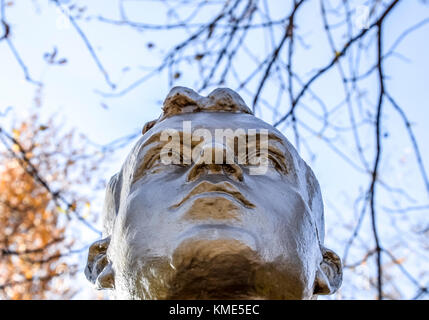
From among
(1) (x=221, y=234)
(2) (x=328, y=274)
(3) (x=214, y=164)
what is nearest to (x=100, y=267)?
(3) (x=214, y=164)

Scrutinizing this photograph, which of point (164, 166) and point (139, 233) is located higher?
point (164, 166)

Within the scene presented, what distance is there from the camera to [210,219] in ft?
8.61

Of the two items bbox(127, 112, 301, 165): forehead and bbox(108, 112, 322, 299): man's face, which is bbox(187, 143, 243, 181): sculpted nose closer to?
bbox(108, 112, 322, 299): man's face

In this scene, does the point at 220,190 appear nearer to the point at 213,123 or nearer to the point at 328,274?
the point at 213,123

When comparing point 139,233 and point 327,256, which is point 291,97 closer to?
point 327,256

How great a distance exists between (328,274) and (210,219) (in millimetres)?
1020

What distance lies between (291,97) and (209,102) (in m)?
1.68

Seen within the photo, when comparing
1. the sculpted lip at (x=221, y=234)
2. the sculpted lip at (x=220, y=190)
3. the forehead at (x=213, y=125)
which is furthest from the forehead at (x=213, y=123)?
the sculpted lip at (x=221, y=234)

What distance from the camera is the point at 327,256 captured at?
346 cm

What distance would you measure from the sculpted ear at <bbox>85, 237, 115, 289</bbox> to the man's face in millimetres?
99

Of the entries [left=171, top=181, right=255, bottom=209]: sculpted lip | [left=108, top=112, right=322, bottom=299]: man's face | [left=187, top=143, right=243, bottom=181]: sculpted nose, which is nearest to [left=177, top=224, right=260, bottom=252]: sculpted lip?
[left=108, top=112, right=322, bottom=299]: man's face

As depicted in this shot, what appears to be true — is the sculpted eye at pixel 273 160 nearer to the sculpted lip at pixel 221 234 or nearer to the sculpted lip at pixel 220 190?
the sculpted lip at pixel 220 190
